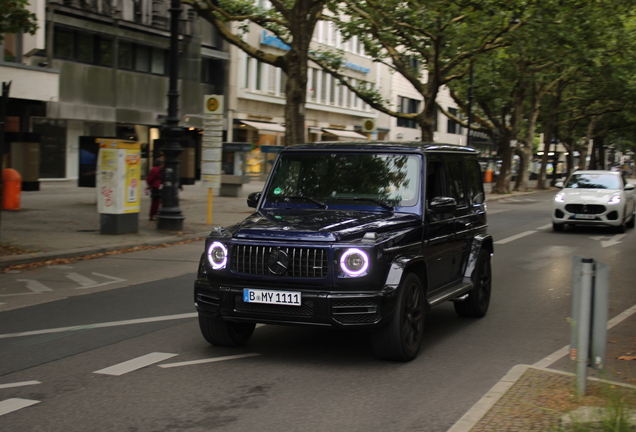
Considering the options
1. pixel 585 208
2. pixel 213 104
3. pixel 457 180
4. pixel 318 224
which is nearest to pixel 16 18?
pixel 213 104

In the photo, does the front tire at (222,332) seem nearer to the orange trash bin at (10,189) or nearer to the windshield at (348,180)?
the windshield at (348,180)

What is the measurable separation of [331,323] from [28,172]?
20.8 m

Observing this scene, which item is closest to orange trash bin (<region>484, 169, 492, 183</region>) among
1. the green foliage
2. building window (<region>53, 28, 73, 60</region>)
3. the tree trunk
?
the tree trunk

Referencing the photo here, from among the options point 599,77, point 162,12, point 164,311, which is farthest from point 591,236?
point 599,77

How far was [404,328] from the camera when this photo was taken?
A: 6.23 meters

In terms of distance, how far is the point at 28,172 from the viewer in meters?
24.5

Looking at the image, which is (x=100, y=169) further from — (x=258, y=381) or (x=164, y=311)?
(x=258, y=381)

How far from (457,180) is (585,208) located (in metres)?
12.1

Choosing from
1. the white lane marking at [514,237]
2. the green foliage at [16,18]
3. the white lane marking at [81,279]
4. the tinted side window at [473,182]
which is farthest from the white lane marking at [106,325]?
the white lane marking at [514,237]

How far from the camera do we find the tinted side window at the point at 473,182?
858 centimetres

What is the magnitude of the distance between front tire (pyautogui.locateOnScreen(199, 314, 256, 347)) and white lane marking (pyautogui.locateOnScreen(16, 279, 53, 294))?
4.22 m

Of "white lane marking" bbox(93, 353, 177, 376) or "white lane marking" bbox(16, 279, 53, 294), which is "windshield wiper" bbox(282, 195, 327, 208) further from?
"white lane marking" bbox(16, 279, 53, 294)

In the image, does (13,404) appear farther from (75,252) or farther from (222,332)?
(75,252)

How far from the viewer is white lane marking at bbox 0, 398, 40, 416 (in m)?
5.03
